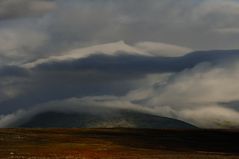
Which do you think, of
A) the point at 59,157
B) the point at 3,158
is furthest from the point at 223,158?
the point at 3,158

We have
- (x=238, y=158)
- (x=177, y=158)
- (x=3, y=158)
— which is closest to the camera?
(x=3, y=158)

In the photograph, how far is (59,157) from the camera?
108m

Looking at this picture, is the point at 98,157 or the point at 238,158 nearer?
the point at 98,157

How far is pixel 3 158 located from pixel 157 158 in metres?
29.1

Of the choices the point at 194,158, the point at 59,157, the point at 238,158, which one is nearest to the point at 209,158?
the point at 194,158

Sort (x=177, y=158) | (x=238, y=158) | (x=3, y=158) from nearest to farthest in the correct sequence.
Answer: (x=3, y=158), (x=177, y=158), (x=238, y=158)

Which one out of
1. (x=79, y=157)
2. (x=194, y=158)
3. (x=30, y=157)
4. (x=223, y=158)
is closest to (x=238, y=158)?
(x=223, y=158)

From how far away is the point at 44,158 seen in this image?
342 ft

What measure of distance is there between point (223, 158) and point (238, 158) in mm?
8419

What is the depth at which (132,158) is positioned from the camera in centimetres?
10812

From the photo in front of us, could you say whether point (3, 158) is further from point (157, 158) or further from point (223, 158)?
point (223, 158)

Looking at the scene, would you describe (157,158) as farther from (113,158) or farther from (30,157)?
(30,157)

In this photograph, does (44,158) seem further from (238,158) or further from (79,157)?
(238,158)

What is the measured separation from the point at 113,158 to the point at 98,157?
114 inches
